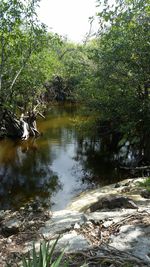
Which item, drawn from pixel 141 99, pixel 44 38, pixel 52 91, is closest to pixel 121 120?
pixel 141 99

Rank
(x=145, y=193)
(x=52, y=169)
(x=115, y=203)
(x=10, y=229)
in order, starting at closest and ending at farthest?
(x=10, y=229) → (x=115, y=203) → (x=145, y=193) → (x=52, y=169)

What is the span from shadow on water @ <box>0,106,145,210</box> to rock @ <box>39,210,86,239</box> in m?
5.43

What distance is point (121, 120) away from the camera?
18297 mm

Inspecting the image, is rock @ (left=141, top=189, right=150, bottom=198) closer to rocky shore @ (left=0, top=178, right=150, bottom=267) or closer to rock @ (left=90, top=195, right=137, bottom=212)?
rocky shore @ (left=0, top=178, right=150, bottom=267)

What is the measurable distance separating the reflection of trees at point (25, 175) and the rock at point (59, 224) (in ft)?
21.1

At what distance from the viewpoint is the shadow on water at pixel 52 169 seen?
15.5 meters

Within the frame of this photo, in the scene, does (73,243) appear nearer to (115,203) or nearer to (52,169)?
(115,203)

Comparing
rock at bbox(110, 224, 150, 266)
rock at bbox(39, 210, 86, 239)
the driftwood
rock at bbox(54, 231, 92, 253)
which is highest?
the driftwood

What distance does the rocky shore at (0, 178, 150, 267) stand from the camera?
5262mm

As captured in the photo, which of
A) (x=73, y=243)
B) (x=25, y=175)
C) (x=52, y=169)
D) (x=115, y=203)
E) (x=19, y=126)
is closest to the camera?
(x=73, y=243)

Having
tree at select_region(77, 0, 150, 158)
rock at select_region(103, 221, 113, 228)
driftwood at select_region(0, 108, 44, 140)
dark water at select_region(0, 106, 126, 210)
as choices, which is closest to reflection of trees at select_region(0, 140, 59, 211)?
dark water at select_region(0, 106, 126, 210)

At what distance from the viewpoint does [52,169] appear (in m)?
19.7

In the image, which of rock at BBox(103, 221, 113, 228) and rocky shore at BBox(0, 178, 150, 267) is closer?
rocky shore at BBox(0, 178, 150, 267)

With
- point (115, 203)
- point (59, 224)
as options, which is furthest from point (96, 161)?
point (59, 224)
